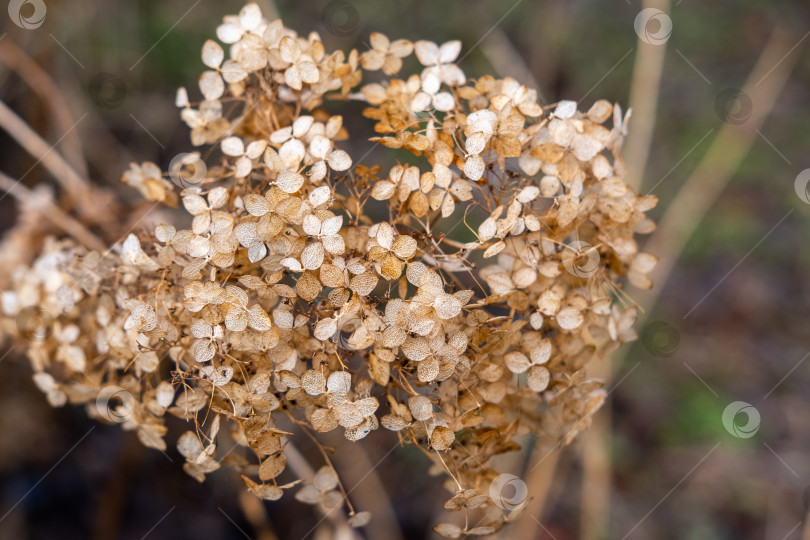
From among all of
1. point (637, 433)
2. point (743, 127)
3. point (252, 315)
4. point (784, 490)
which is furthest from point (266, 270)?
point (743, 127)

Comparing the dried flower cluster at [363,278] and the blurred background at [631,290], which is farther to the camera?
the blurred background at [631,290]

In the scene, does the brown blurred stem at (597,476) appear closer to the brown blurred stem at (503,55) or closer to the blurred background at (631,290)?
the blurred background at (631,290)

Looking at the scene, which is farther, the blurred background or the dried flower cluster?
the blurred background

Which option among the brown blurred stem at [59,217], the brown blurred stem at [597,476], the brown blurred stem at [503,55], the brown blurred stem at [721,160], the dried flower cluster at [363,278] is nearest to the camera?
the dried flower cluster at [363,278]

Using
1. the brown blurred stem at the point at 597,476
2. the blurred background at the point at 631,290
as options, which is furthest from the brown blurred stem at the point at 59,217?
the brown blurred stem at the point at 597,476

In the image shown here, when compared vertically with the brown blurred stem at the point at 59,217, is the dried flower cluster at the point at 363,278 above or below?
above

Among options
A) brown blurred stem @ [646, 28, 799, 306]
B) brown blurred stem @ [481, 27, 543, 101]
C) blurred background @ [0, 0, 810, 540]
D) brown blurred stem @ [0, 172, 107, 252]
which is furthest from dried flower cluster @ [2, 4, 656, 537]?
brown blurred stem @ [481, 27, 543, 101]

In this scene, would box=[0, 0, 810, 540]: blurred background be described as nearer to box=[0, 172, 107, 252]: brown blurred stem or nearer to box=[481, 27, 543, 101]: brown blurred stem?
box=[481, 27, 543, 101]: brown blurred stem
